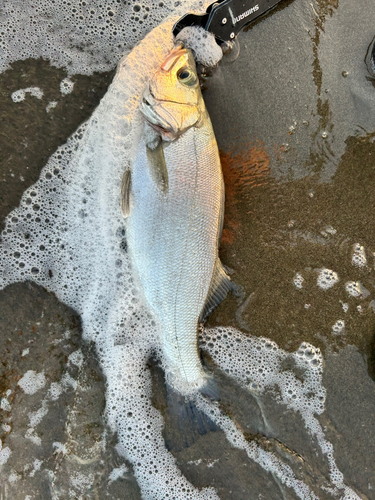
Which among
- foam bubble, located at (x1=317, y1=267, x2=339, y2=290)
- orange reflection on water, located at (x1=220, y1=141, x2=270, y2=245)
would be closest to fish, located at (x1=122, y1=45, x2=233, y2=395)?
orange reflection on water, located at (x1=220, y1=141, x2=270, y2=245)

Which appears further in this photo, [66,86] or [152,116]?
[66,86]

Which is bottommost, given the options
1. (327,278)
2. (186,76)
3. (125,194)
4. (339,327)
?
(339,327)

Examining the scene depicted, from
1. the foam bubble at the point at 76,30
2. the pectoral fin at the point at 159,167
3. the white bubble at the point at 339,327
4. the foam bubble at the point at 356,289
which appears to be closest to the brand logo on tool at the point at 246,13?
the foam bubble at the point at 76,30

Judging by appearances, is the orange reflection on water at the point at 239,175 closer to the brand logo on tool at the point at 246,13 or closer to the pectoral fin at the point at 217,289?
the pectoral fin at the point at 217,289

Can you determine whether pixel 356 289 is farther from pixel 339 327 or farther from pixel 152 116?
pixel 152 116

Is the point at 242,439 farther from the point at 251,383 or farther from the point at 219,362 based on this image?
the point at 219,362

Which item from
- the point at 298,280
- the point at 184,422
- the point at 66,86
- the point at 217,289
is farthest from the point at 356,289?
the point at 66,86

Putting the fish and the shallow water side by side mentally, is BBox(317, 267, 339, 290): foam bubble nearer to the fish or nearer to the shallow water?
the shallow water
